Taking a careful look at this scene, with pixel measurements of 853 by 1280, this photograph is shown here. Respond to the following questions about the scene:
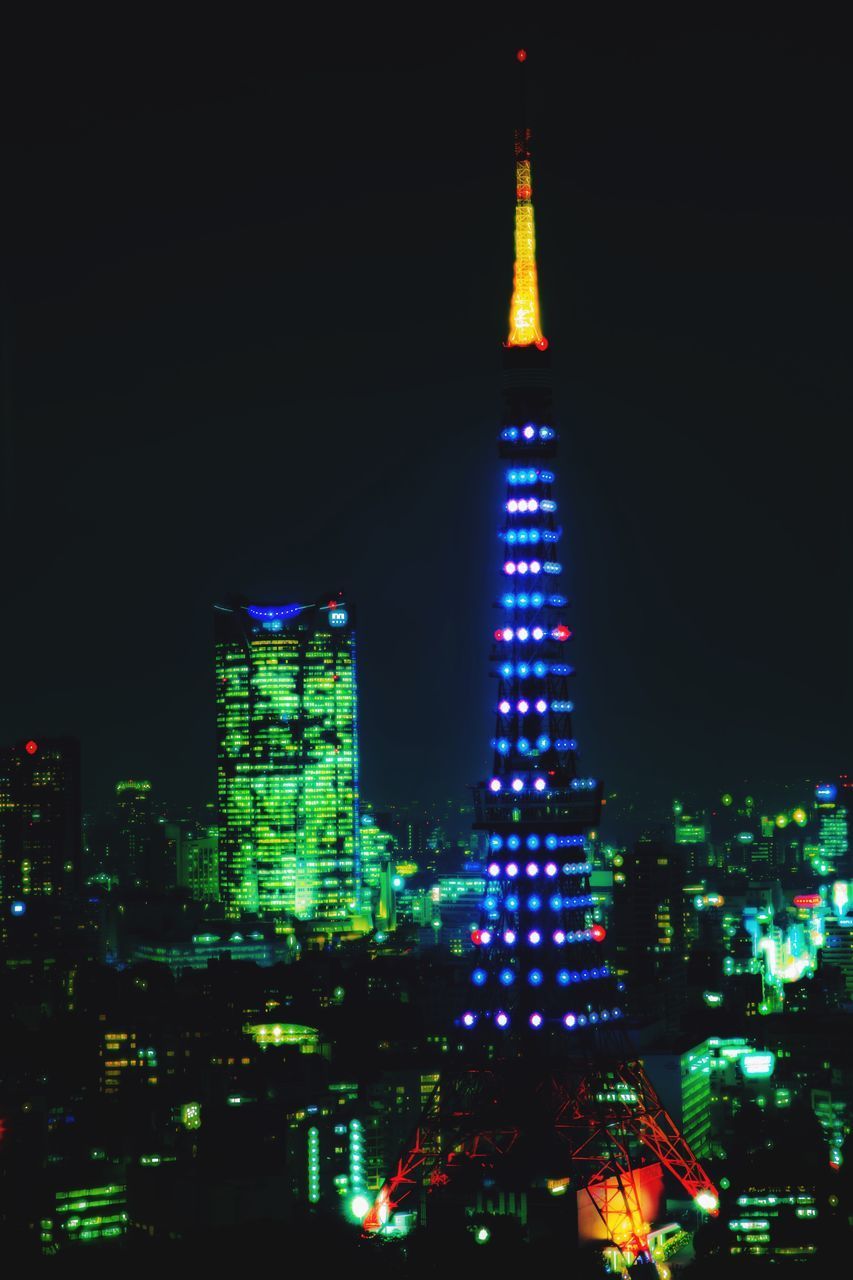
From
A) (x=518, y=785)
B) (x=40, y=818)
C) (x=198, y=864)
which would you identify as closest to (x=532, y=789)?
(x=518, y=785)

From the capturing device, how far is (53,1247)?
95.0 feet

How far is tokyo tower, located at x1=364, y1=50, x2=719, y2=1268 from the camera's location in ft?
94.7

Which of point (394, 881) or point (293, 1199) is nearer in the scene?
point (293, 1199)

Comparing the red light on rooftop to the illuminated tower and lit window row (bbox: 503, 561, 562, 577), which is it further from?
lit window row (bbox: 503, 561, 562, 577)

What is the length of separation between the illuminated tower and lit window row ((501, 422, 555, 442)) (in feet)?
148

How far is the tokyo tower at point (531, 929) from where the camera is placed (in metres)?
28.9

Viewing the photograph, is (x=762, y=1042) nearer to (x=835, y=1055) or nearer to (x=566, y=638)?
(x=835, y=1055)

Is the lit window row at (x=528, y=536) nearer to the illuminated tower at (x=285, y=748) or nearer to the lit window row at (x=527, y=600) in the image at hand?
the lit window row at (x=527, y=600)

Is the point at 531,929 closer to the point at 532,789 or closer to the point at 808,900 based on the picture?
the point at 532,789

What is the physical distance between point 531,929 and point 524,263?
7.69 meters

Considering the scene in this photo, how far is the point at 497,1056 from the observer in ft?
98.1

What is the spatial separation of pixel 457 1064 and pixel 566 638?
502cm

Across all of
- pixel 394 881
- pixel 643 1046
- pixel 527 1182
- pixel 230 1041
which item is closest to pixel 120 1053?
pixel 230 1041

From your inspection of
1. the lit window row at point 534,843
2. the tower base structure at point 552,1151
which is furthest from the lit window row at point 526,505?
the tower base structure at point 552,1151
